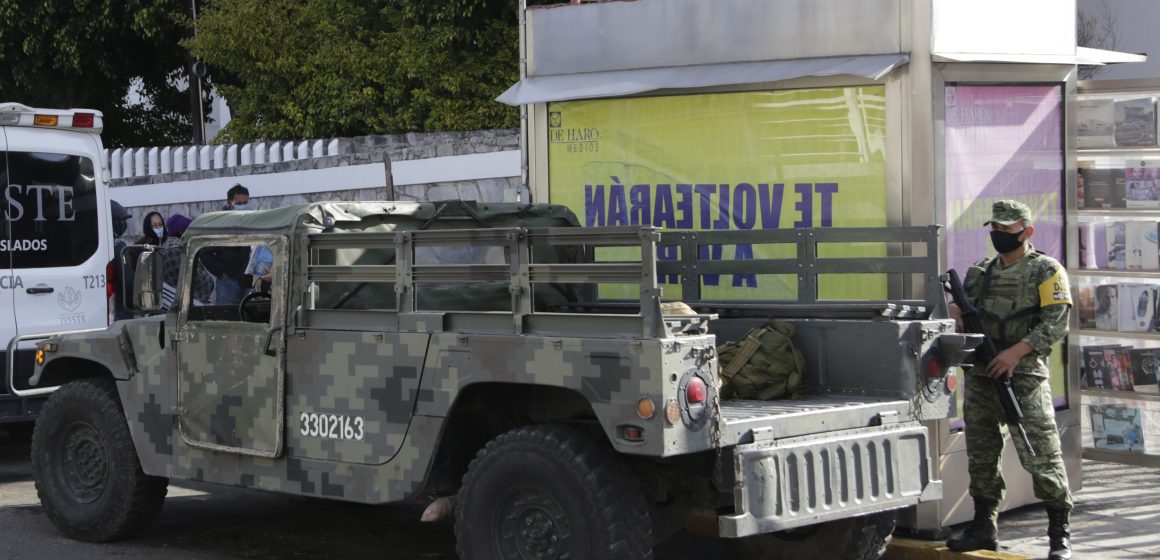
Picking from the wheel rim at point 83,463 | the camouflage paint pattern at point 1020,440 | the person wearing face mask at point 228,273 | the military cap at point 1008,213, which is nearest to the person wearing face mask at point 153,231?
the wheel rim at point 83,463

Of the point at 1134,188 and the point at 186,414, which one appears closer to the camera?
the point at 186,414

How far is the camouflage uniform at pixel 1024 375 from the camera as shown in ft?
22.3

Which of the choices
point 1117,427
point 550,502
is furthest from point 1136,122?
point 550,502

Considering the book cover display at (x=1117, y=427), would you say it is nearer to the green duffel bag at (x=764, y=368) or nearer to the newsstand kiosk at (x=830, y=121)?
the newsstand kiosk at (x=830, y=121)

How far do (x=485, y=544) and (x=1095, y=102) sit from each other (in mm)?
4814

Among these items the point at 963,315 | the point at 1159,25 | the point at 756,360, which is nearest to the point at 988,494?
the point at 963,315

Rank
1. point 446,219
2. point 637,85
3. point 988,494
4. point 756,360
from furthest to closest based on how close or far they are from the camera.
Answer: point 637,85, point 446,219, point 988,494, point 756,360

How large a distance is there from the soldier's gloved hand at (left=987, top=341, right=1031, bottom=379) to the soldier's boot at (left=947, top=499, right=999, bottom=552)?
0.67 meters

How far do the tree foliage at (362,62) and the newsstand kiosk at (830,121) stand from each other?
23.2ft

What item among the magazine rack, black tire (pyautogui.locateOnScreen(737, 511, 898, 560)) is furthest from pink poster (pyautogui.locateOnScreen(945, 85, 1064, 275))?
black tire (pyautogui.locateOnScreen(737, 511, 898, 560))

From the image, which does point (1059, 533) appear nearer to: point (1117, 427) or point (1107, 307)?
point (1117, 427)

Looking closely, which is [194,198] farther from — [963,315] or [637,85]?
[963,315]

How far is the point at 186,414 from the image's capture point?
7.27m

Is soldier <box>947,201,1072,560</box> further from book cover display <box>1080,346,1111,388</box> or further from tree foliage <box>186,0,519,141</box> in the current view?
tree foliage <box>186,0,519,141</box>
